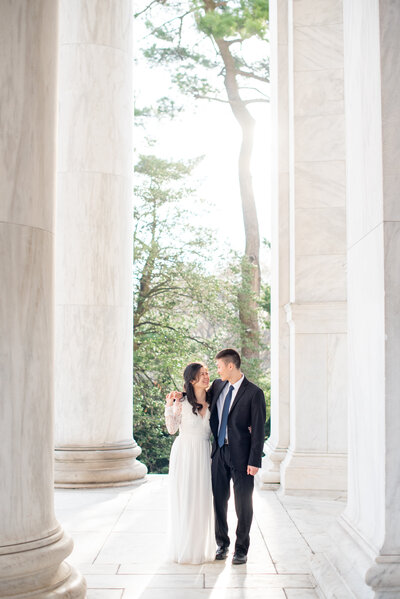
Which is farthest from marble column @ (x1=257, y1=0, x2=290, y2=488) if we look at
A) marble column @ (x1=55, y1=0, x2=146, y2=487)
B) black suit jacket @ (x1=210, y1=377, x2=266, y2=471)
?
black suit jacket @ (x1=210, y1=377, x2=266, y2=471)

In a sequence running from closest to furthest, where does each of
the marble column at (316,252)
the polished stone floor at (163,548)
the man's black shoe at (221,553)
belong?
1. the polished stone floor at (163,548)
2. the man's black shoe at (221,553)
3. the marble column at (316,252)

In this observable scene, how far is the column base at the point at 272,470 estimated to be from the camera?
6475 centimetres

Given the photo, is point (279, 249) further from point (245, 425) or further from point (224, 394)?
point (245, 425)

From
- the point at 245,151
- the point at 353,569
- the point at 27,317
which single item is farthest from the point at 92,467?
the point at 245,151

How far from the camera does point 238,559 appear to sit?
131ft

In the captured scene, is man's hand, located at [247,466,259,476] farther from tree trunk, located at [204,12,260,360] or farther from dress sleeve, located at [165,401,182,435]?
tree trunk, located at [204,12,260,360]

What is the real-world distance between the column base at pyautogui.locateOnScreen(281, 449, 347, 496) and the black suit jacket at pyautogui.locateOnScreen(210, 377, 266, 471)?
71.7ft

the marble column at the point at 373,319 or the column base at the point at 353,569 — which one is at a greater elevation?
the marble column at the point at 373,319

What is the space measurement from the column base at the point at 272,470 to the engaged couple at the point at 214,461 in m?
23.6

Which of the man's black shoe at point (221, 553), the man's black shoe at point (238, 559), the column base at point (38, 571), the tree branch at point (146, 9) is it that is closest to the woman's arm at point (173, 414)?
the man's black shoe at point (221, 553)

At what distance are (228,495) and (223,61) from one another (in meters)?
141

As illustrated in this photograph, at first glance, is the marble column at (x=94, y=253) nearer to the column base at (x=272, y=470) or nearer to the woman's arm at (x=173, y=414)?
the column base at (x=272, y=470)

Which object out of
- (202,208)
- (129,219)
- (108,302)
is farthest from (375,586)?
(202,208)

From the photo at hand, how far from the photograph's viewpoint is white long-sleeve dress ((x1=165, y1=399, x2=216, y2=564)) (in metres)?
39.9
